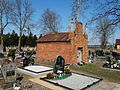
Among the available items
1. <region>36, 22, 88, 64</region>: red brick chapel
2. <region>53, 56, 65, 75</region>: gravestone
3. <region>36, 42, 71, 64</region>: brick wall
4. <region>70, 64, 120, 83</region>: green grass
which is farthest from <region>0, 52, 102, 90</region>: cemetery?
→ <region>36, 42, 71, 64</region>: brick wall

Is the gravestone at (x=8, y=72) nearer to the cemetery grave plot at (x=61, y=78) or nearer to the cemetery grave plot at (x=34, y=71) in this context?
the cemetery grave plot at (x=34, y=71)

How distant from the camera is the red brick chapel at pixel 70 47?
14391mm

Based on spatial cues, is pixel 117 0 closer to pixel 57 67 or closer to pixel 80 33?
pixel 80 33

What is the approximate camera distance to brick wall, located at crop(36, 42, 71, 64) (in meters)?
14.8

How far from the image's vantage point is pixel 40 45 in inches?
768

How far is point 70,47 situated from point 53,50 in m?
3.63

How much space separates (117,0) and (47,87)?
1044 centimetres

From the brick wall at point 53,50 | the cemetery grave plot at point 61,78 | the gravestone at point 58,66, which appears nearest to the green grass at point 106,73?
the cemetery grave plot at point 61,78

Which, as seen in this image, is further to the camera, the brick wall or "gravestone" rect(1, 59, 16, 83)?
the brick wall

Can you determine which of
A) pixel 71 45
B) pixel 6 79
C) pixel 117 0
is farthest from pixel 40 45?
pixel 117 0

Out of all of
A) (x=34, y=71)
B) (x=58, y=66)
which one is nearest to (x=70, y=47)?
(x=58, y=66)

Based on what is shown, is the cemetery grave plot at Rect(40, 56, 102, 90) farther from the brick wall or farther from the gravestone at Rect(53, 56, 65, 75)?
the brick wall

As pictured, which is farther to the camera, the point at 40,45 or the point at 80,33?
the point at 40,45

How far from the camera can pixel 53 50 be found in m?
17.0
